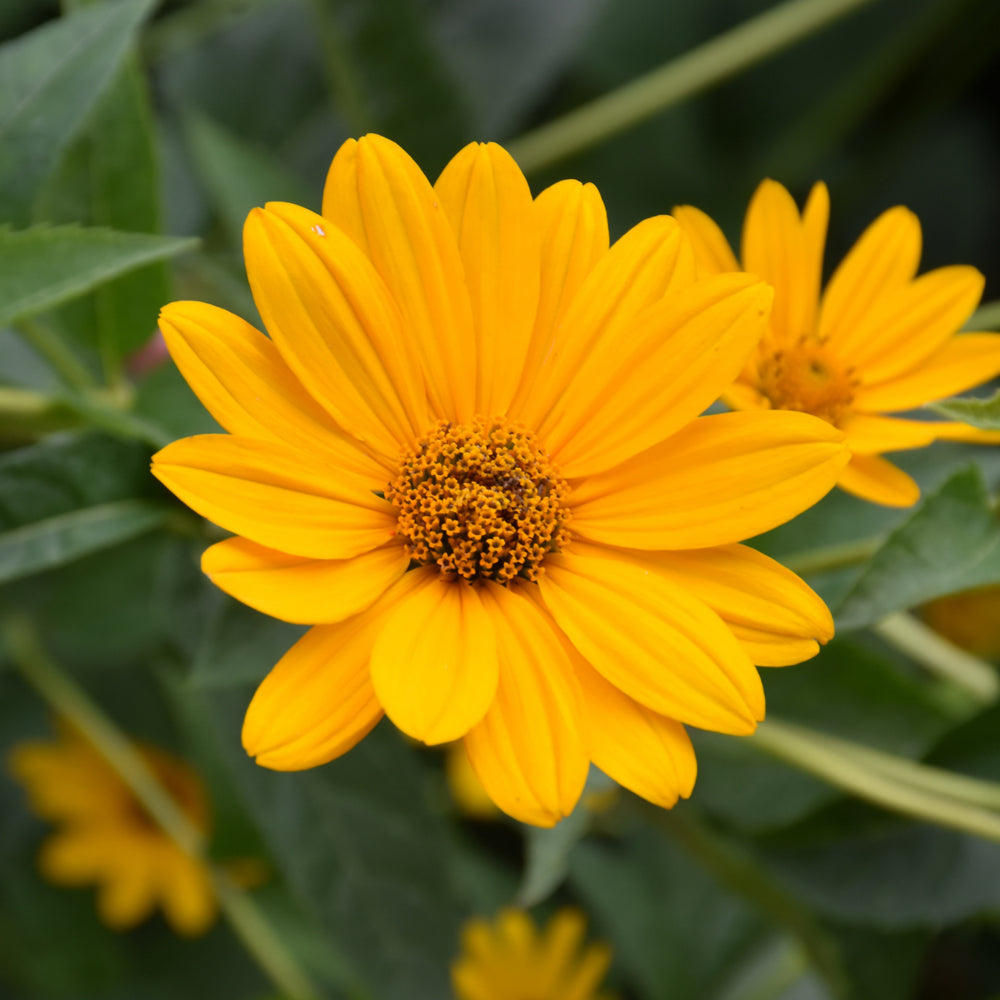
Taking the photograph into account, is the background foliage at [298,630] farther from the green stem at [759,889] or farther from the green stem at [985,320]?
the green stem at [985,320]

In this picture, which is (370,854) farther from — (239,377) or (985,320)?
(985,320)

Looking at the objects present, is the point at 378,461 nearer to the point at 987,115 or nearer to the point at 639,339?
the point at 639,339

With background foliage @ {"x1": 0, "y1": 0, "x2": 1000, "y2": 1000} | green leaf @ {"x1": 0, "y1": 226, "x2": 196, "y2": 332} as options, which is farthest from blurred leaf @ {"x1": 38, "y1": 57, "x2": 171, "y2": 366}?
green leaf @ {"x1": 0, "y1": 226, "x2": 196, "y2": 332}

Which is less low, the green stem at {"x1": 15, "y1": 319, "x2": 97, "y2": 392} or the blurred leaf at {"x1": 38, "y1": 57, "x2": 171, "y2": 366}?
the blurred leaf at {"x1": 38, "y1": 57, "x2": 171, "y2": 366}

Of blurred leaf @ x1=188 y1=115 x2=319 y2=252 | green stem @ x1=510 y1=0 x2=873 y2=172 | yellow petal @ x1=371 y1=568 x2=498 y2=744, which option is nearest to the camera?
yellow petal @ x1=371 y1=568 x2=498 y2=744

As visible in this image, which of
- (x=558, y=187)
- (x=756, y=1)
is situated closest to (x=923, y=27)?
(x=756, y=1)

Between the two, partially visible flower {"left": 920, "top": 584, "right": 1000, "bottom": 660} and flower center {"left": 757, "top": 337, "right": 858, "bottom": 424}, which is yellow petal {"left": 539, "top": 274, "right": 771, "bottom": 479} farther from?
partially visible flower {"left": 920, "top": 584, "right": 1000, "bottom": 660}
